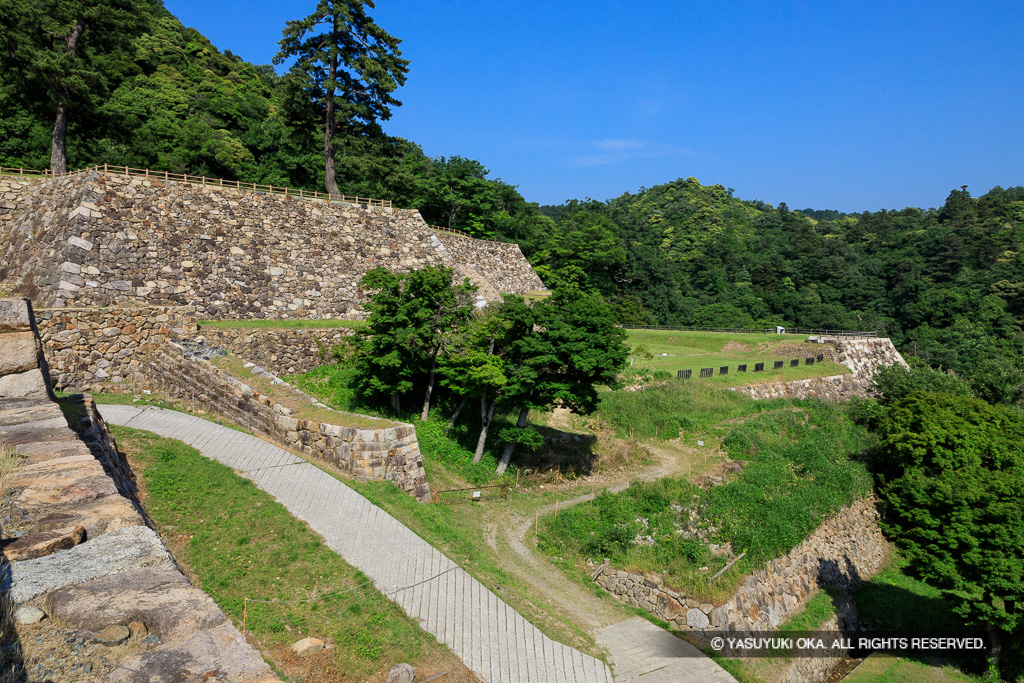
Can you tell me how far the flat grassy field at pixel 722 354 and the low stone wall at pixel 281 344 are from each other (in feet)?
47.5

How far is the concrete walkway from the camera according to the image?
708 centimetres

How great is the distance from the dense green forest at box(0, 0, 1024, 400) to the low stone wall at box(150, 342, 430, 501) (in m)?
8.71

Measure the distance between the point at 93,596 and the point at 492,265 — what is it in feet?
102

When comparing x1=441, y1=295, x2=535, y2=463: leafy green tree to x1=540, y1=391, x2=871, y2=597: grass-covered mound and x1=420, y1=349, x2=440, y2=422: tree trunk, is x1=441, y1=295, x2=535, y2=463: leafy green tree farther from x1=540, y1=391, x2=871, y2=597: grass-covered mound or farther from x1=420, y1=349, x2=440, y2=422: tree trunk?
x1=540, y1=391, x2=871, y2=597: grass-covered mound

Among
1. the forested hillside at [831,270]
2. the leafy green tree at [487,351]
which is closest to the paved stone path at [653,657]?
the leafy green tree at [487,351]

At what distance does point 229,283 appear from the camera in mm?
19422

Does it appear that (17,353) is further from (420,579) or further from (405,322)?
(405,322)

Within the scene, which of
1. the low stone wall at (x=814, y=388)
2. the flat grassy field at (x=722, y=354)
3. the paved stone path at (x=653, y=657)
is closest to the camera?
the paved stone path at (x=653, y=657)

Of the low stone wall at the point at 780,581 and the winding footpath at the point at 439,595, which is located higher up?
the winding footpath at the point at 439,595

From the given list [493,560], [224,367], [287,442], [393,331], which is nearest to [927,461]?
[493,560]

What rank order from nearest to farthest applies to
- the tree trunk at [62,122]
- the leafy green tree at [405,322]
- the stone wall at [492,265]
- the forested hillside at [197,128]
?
1. the leafy green tree at [405,322]
2. the tree trunk at [62,122]
3. the forested hillside at [197,128]
4. the stone wall at [492,265]

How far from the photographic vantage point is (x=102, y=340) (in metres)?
14.9

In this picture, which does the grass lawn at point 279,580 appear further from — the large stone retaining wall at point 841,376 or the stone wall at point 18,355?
the large stone retaining wall at point 841,376

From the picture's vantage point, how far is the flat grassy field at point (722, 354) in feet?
96.3
